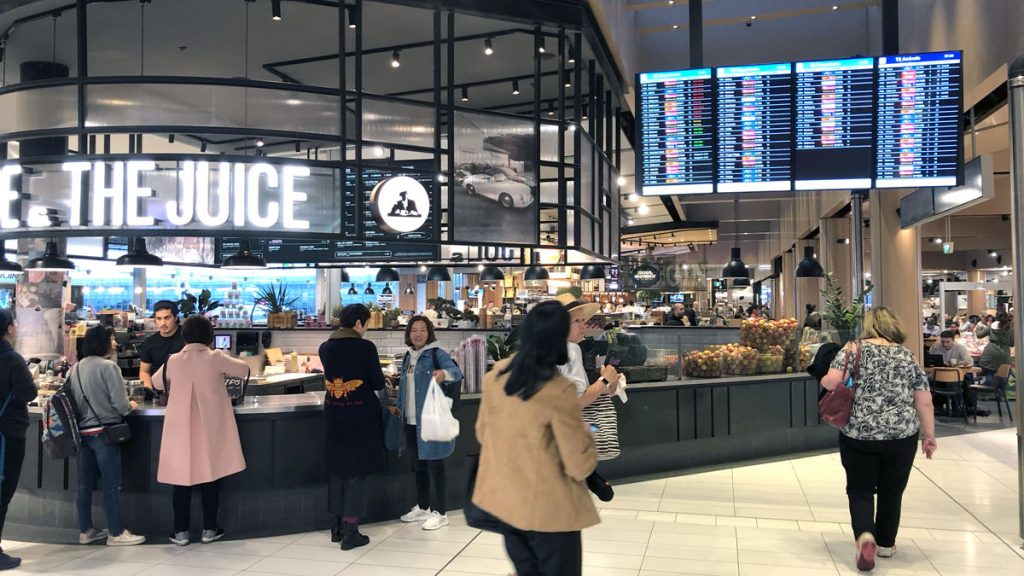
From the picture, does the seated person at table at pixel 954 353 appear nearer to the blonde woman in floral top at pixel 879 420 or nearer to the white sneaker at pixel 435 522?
the blonde woman in floral top at pixel 879 420

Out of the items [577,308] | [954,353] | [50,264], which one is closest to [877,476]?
[577,308]

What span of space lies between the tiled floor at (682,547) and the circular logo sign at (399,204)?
263cm

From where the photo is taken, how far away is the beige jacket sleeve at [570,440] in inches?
100

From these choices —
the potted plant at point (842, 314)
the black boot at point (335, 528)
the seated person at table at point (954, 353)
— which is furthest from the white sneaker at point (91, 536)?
the seated person at table at point (954, 353)

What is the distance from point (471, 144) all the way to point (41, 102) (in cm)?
387

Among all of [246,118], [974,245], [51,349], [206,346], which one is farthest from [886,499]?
[974,245]

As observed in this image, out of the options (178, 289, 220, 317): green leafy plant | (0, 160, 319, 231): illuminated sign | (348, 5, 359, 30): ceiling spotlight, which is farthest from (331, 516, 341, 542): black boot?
(178, 289, 220, 317): green leafy plant

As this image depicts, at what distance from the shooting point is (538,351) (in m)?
2.60

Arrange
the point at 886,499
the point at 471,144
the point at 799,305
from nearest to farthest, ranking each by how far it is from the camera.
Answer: the point at 886,499 → the point at 471,144 → the point at 799,305

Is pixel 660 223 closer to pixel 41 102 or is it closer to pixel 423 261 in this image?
pixel 423 261

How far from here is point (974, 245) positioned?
24203 mm

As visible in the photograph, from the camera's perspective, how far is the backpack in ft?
16.1

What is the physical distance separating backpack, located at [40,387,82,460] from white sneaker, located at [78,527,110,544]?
23.1 inches

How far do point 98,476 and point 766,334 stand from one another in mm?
6863
